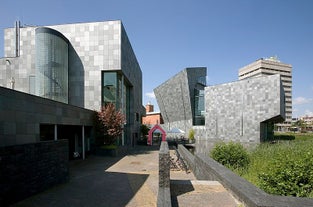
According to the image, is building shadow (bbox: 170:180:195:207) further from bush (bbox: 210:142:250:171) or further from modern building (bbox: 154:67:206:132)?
modern building (bbox: 154:67:206:132)

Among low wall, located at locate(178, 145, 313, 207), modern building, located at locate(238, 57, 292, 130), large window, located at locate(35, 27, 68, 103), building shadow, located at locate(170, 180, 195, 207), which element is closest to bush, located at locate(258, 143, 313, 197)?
low wall, located at locate(178, 145, 313, 207)

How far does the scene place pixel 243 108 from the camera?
105ft

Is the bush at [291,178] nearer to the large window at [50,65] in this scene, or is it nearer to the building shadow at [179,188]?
the building shadow at [179,188]

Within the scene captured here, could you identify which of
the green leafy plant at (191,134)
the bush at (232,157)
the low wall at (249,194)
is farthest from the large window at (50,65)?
the green leafy plant at (191,134)

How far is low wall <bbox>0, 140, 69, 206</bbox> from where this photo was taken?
5.97 metres

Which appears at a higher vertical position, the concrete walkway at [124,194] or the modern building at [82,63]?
the modern building at [82,63]

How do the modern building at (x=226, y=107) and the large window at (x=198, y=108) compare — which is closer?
the modern building at (x=226, y=107)

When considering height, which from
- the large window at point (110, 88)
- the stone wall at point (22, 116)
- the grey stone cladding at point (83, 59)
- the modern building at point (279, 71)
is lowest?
the stone wall at point (22, 116)

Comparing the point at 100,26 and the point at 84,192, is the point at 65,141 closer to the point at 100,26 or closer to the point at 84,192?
the point at 84,192

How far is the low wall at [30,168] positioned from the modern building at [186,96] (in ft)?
116

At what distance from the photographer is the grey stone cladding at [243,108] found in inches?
1141

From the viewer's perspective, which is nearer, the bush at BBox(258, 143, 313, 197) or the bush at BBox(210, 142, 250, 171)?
the bush at BBox(258, 143, 313, 197)

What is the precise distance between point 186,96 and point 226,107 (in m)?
10.6

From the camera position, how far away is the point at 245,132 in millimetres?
31500
